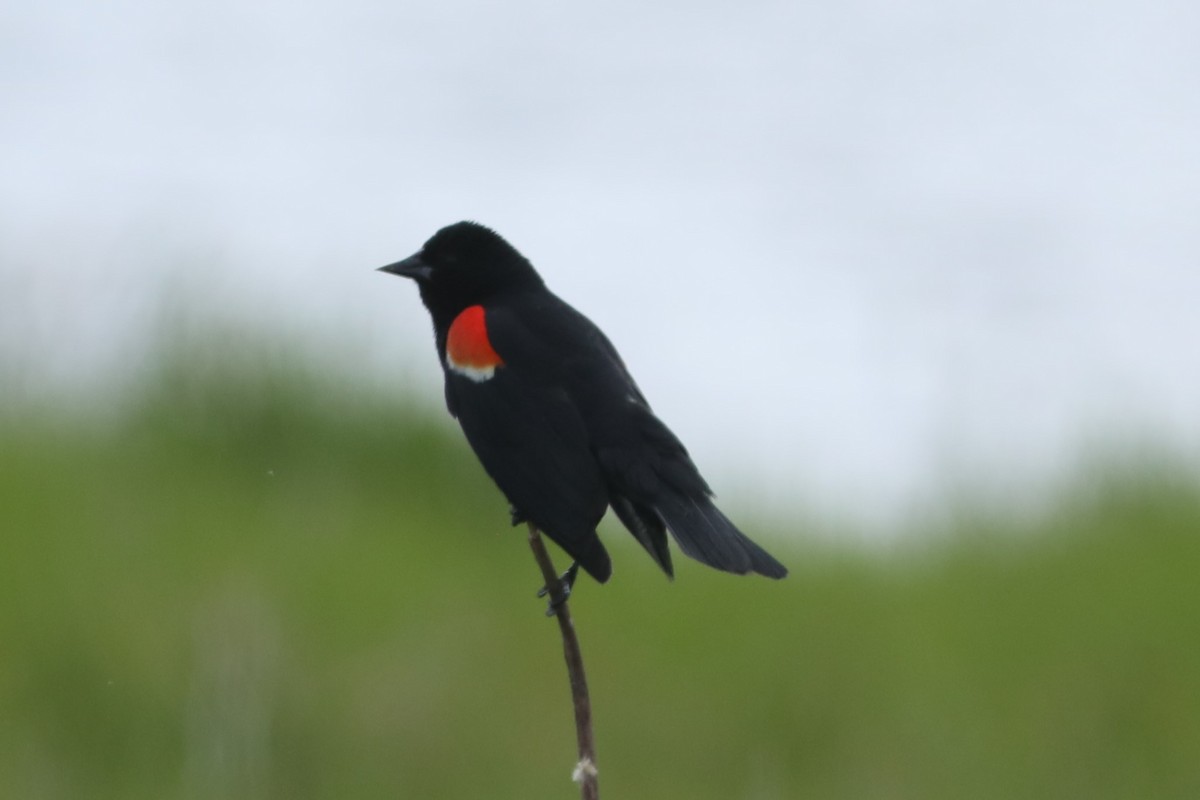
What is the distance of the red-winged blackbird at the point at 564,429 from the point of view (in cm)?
315

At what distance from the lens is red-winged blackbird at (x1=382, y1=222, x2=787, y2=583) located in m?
3.15

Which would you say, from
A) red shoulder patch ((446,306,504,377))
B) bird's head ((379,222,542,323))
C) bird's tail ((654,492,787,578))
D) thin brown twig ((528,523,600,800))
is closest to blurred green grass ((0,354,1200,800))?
bird's head ((379,222,542,323))

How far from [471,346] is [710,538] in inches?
29.5

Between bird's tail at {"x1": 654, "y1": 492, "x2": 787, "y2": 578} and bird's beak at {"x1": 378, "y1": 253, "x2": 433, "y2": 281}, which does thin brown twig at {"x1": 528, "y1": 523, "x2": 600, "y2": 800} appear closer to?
bird's tail at {"x1": 654, "y1": 492, "x2": 787, "y2": 578}

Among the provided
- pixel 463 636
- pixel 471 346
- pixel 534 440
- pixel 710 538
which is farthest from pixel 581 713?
pixel 463 636

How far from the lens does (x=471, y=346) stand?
3.62 m

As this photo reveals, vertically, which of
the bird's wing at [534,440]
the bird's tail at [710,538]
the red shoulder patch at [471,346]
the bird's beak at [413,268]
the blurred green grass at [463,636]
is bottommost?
the blurred green grass at [463,636]

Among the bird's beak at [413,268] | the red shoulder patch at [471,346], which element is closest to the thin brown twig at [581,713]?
the red shoulder patch at [471,346]

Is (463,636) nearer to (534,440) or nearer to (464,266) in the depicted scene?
(464,266)

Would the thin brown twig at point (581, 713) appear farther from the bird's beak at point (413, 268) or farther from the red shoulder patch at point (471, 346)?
the bird's beak at point (413, 268)

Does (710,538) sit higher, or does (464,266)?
(464,266)

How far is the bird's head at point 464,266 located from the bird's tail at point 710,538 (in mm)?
873

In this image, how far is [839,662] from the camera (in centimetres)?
558

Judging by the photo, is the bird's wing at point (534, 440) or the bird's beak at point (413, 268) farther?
the bird's beak at point (413, 268)
